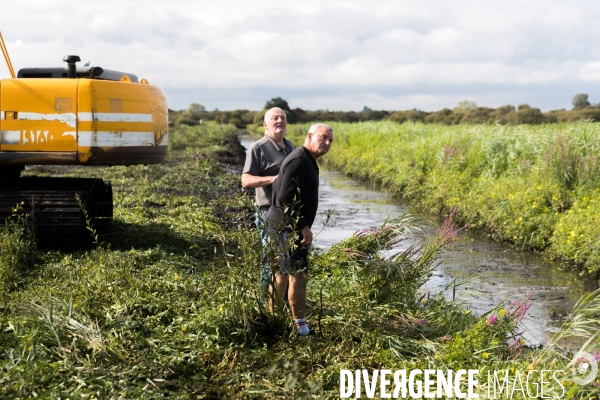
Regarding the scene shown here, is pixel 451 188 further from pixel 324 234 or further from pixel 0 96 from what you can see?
pixel 0 96

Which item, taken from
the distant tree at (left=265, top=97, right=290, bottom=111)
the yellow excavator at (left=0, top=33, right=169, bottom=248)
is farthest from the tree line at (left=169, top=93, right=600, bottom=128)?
the yellow excavator at (left=0, top=33, right=169, bottom=248)

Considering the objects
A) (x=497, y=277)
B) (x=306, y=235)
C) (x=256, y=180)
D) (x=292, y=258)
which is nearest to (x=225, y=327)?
(x=292, y=258)

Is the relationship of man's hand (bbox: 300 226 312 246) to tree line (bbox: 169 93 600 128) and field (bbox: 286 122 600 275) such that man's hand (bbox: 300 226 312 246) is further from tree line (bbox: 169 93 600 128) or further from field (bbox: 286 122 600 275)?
tree line (bbox: 169 93 600 128)

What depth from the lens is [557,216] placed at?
34.9 ft

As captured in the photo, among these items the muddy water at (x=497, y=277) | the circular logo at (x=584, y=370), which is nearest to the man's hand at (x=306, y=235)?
the muddy water at (x=497, y=277)

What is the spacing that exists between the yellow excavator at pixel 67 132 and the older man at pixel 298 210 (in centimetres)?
330

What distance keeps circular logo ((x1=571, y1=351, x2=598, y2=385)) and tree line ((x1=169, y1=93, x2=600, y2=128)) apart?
14.2 meters

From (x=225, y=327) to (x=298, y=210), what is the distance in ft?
3.22

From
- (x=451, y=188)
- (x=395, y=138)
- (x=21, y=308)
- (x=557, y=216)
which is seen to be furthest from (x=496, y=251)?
(x=395, y=138)

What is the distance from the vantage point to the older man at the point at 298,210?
202 inches

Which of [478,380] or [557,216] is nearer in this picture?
[478,380]

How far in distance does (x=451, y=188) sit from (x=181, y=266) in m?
8.16

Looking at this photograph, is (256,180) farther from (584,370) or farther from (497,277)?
(497,277)

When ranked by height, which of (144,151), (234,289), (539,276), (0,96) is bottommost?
(539,276)
